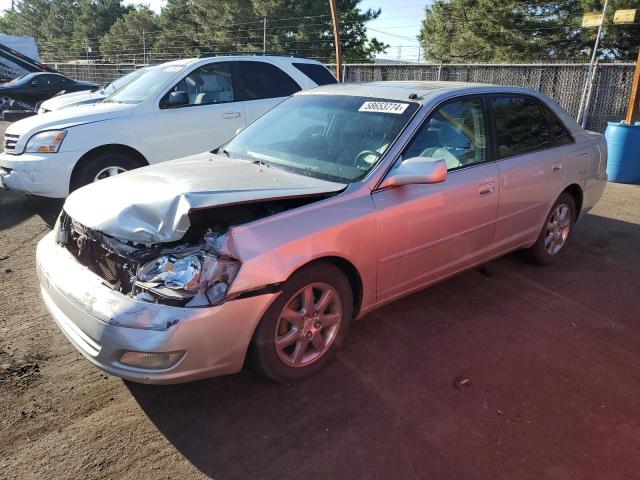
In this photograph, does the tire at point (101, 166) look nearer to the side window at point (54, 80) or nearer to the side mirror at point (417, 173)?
the side mirror at point (417, 173)

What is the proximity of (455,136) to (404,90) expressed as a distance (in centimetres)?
51

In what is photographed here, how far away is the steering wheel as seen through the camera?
3.28 m

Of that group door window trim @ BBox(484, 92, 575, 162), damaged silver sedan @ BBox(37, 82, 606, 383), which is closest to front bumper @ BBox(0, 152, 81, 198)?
damaged silver sedan @ BBox(37, 82, 606, 383)

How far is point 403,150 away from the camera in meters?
3.32

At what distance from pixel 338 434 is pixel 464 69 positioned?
13540 millimetres

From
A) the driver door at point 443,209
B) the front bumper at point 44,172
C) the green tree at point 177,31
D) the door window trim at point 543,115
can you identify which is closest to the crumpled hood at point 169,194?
the driver door at point 443,209


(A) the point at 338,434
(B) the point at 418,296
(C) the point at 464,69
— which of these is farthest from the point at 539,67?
(A) the point at 338,434

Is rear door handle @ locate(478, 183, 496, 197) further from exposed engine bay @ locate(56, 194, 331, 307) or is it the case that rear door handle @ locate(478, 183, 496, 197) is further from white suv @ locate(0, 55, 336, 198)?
white suv @ locate(0, 55, 336, 198)

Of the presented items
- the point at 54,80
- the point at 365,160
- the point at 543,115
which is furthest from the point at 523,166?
the point at 54,80

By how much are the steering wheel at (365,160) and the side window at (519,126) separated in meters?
1.23

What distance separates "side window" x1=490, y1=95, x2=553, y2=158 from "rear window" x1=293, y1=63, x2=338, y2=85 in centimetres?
368

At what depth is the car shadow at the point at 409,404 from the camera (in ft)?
7.97

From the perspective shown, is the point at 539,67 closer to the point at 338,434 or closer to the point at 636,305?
the point at 636,305

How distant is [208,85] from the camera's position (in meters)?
6.75
